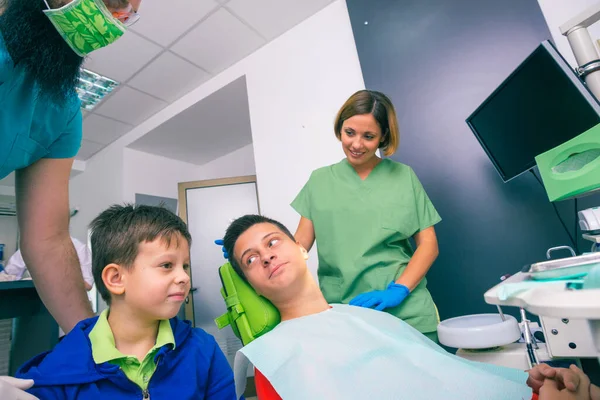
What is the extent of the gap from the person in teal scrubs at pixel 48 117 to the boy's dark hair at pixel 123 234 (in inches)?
2.6

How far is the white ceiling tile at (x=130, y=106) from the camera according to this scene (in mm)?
3514

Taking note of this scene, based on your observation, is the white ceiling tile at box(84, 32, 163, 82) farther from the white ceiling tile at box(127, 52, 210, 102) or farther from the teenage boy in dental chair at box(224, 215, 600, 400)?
the teenage boy in dental chair at box(224, 215, 600, 400)

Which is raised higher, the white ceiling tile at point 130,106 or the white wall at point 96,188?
the white ceiling tile at point 130,106

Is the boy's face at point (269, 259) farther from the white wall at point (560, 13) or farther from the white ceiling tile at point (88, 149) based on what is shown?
the white ceiling tile at point (88, 149)

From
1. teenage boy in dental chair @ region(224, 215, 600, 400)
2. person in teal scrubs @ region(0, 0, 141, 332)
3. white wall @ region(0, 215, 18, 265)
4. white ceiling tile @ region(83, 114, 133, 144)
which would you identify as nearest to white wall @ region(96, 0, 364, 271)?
teenage boy in dental chair @ region(224, 215, 600, 400)

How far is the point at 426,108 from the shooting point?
199cm

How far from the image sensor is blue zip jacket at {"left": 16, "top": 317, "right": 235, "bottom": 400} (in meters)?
0.73

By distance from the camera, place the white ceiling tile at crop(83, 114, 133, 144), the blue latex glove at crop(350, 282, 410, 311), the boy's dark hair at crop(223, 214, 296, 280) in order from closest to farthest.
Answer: the blue latex glove at crop(350, 282, 410, 311) → the boy's dark hair at crop(223, 214, 296, 280) → the white ceiling tile at crop(83, 114, 133, 144)

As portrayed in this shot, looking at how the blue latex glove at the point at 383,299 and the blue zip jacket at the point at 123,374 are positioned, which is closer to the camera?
the blue zip jacket at the point at 123,374

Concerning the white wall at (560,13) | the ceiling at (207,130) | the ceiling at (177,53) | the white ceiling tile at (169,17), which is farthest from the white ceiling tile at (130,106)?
the white wall at (560,13)

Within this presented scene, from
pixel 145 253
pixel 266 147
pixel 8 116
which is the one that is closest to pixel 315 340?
pixel 145 253

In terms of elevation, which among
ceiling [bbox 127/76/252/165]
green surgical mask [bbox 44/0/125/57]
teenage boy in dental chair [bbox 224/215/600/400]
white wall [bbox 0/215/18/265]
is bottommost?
teenage boy in dental chair [bbox 224/215/600/400]

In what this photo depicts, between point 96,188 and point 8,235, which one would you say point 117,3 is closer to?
point 96,188

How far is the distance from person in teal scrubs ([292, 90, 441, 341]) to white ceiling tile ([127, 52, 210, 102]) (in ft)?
7.60
